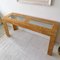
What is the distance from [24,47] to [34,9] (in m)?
0.81

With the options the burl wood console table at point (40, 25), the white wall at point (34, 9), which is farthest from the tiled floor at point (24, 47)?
the white wall at point (34, 9)

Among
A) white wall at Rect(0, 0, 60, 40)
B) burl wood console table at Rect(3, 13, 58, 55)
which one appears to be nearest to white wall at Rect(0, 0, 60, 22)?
white wall at Rect(0, 0, 60, 40)

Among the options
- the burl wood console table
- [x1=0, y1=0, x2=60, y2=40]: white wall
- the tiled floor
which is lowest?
the tiled floor

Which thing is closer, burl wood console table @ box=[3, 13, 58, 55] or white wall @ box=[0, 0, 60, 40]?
burl wood console table @ box=[3, 13, 58, 55]

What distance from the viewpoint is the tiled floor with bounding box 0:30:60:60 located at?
4.94 feet

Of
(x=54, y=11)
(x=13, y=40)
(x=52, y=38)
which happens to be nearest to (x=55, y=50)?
(x=52, y=38)

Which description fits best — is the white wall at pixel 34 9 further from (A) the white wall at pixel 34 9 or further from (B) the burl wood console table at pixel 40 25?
(B) the burl wood console table at pixel 40 25

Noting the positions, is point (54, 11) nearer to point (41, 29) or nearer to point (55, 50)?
point (41, 29)

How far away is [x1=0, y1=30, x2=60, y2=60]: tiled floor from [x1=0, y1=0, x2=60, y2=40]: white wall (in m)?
0.54

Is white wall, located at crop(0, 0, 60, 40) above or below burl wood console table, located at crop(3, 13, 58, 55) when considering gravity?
above

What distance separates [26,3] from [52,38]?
924 mm

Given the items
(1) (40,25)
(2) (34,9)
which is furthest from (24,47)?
(2) (34,9)

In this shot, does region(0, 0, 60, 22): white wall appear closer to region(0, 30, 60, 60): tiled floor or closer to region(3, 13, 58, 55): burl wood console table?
region(3, 13, 58, 55): burl wood console table

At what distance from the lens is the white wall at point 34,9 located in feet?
4.91
